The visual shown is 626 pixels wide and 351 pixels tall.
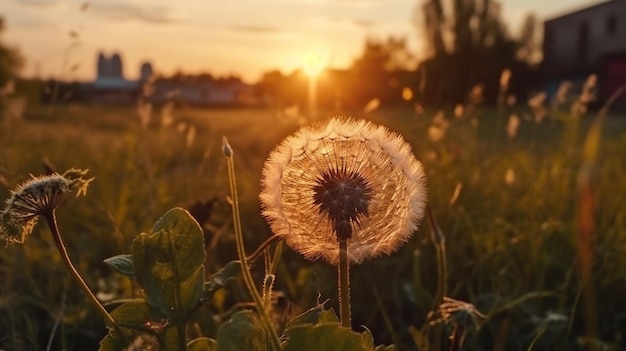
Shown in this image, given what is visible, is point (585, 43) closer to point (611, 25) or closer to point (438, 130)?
point (611, 25)

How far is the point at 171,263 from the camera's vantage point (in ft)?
4.01

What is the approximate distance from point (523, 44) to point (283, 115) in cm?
3868

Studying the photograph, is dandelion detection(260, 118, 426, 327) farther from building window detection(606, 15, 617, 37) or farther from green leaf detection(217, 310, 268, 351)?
building window detection(606, 15, 617, 37)

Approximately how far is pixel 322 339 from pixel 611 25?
1614 inches

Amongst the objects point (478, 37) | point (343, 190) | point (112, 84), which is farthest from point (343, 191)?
point (112, 84)

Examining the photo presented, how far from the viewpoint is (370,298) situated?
9.80ft

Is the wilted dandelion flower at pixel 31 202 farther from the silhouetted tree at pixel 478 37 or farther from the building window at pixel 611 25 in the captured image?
the building window at pixel 611 25

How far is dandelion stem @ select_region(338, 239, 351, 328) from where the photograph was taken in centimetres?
120

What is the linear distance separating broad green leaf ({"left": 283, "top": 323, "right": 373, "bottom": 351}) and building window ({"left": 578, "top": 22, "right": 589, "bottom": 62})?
41809mm

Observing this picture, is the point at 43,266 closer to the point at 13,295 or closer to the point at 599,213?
the point at 13,295

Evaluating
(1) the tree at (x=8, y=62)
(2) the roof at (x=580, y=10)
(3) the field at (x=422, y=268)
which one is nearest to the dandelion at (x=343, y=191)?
(3) the field at (x=422, y=268)

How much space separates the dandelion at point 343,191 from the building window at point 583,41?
4152 cm

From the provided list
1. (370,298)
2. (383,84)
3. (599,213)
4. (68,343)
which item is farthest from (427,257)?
(383,84)

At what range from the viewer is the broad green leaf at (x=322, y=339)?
1.10 meters
